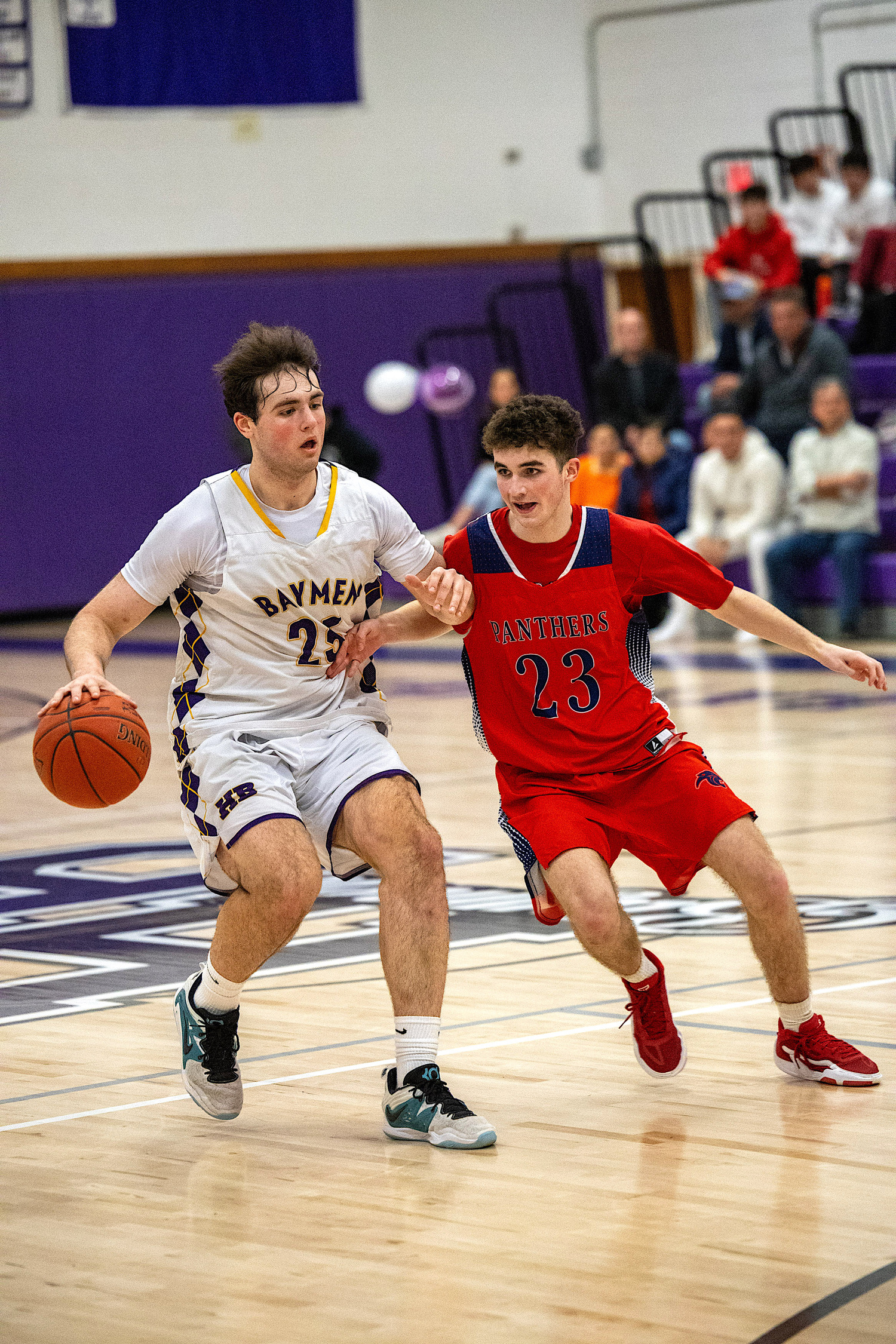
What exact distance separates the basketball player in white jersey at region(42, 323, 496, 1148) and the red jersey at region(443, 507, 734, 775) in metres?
0.13

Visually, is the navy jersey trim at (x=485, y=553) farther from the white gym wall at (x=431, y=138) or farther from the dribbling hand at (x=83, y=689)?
the white gym wall at (x=431, y=138)

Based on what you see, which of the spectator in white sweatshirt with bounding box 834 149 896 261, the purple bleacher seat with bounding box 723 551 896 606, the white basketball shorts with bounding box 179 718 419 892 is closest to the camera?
the white basketball shorts with bounding box 179 718 419 892

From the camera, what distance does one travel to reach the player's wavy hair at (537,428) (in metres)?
4.23

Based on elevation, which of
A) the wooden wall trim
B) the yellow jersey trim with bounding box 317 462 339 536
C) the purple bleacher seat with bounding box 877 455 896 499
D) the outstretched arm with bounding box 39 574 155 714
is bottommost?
the purple bleacher seat with bounding box 877 455 896 499

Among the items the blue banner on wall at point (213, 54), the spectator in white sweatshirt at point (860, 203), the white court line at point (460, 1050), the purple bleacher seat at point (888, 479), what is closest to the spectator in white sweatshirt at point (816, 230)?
the spectator in white sweatshirt at point (860, 203)

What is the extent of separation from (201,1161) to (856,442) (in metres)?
10.5

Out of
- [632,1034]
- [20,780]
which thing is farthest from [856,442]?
[632,1034]

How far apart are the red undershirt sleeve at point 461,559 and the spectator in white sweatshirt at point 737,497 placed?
940 cm

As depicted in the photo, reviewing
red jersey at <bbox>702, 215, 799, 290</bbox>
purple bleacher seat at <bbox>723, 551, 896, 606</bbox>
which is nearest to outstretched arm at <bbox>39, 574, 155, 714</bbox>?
purple bleacher seat at <bbox>723, 551, 896, 606</bbox>

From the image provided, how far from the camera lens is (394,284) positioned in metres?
19.0

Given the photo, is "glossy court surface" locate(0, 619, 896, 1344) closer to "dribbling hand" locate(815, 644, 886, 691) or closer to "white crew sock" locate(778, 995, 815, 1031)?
"white crew sock" locate(778, 995, 815, 1031)

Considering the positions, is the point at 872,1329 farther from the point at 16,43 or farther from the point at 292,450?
the point at 16,43

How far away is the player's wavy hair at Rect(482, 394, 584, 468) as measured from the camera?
4.23 metres

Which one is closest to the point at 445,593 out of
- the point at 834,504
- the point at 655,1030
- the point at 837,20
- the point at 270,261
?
the point at 655,1030
